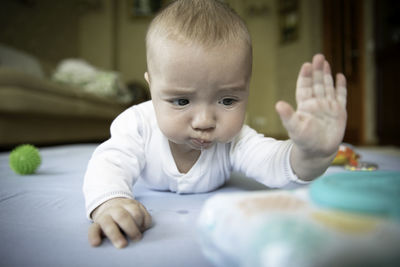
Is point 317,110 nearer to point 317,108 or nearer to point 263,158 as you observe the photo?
point 317,108

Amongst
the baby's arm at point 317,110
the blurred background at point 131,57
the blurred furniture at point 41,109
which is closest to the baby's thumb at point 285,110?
the baby's arm at point 317,110

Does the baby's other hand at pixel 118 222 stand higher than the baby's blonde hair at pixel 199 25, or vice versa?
the baby's blonde hair at pixel 199 25

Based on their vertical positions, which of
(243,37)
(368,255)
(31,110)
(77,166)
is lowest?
(77,166)

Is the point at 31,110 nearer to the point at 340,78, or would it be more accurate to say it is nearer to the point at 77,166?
the point at 77,166

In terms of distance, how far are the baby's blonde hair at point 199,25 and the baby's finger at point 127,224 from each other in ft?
1.05

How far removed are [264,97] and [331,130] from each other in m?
4.00

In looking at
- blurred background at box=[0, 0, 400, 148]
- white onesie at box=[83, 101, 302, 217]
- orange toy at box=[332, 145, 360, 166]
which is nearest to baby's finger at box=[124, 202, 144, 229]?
white onesie at box=[83, 101, 302, 217]

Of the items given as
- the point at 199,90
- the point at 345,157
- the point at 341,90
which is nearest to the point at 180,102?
the point at 199,90

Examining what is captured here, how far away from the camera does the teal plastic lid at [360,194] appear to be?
0.88ft

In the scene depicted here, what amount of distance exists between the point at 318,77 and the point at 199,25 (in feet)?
0.78

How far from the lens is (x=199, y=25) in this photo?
0.55m

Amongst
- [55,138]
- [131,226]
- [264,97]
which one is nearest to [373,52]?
[264,97]

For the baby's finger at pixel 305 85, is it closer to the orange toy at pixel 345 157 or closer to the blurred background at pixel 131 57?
the orange toy at pixel 345 157

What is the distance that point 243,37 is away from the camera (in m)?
0.58
